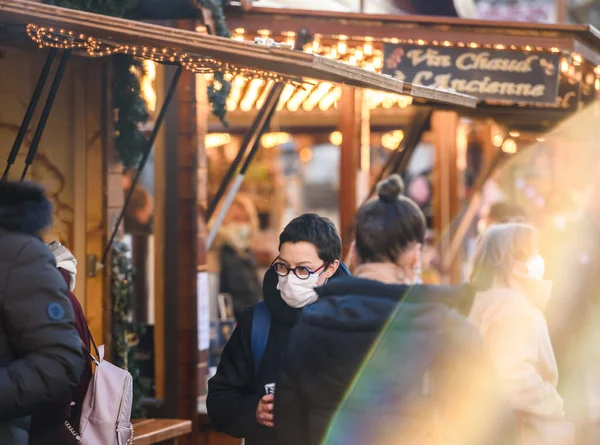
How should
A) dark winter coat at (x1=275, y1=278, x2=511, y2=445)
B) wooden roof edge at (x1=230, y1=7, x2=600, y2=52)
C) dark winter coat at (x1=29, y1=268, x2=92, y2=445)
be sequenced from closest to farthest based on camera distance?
dark winter coat at (x1=275, y1=278, x2=511, y2=445) → dark winter coat at (x1=29, y1=268, x2=92, y2=445) → wooden roof edge at (x1=230, y1=7, x2=600, y2=52)

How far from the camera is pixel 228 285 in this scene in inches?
498

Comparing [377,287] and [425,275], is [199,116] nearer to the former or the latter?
[377,287]

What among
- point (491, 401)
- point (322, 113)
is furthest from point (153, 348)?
point (322, 113)

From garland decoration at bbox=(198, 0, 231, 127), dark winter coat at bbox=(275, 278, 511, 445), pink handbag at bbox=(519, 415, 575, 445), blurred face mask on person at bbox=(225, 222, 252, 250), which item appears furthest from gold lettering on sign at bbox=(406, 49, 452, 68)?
blurred face mask on person at bbox=(225, 222, 252, 250)

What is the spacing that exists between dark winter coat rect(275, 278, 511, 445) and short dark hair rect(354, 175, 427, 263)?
0.14 metres

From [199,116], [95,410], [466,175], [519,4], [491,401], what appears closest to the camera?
[491,401]

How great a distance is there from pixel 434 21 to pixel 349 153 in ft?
8.10

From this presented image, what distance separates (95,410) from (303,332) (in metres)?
1.14

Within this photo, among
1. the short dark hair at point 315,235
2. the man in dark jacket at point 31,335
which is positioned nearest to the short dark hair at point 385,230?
the short dark hair at point 315,235

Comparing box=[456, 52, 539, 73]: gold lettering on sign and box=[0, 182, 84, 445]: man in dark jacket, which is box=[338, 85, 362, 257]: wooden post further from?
box=[0, 182, 84, 445]: man in dark jacket

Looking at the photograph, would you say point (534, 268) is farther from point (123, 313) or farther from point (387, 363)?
point (123, 313)

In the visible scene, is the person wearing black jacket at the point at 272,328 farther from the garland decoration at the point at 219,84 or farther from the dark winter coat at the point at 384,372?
the garland decoration at the point at 219,84

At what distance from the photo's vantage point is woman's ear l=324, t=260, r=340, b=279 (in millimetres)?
4613

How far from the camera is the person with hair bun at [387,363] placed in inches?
147
